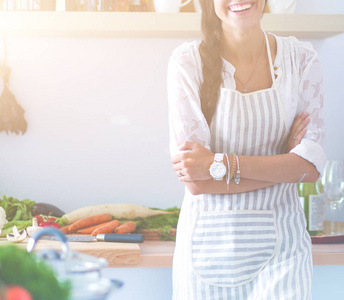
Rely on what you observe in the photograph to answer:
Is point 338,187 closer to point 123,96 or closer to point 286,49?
point 286,49

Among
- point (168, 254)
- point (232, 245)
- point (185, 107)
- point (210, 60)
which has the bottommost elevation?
point (168, 254)

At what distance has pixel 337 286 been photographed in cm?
209

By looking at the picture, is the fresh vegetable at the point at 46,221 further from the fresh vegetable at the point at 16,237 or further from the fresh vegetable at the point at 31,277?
the fresh vegetable at the point at 31,277

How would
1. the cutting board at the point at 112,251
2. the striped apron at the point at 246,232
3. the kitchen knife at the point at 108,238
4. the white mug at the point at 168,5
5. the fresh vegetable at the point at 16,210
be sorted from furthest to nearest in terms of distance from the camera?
the white mug at the point at 168,5
the fresh vegetable at the point at 16,210
the kitchen knife at the point at 108,238
the cutting board at the point at 112,251
the striped apron at the point at 246,232

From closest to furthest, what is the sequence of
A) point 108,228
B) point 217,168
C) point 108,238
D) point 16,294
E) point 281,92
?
point 16,294 < point 217,168 < point 281,92 < point 108,238 < point 108,228

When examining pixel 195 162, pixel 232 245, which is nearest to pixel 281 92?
pixel 195 162

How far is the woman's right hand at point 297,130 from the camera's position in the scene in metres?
1.49

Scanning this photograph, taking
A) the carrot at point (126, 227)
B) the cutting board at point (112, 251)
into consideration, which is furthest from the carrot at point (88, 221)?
the cutting board at point (112, 251)

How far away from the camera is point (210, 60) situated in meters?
1.50

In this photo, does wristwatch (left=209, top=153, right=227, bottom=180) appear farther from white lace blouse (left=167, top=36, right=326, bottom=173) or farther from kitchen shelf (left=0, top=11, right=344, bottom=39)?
kitchen shelf (left=0, top=11, right=344, bottom=39)

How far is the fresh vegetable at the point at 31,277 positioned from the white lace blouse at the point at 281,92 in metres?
0.99

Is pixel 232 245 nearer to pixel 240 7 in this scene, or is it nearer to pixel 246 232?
pixel 246 232

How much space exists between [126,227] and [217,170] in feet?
2.19

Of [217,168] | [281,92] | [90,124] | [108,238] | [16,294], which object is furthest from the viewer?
[90,124]
